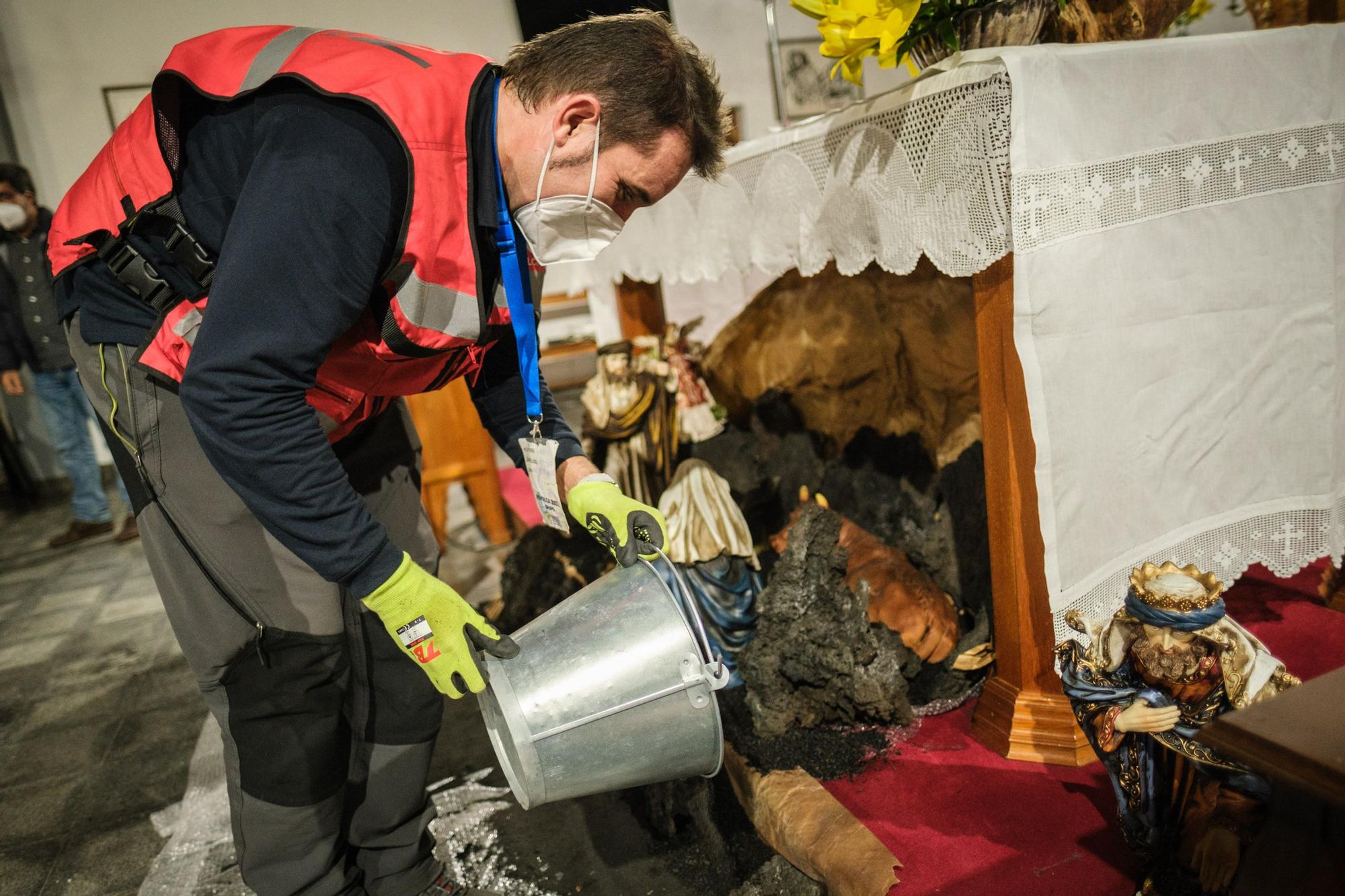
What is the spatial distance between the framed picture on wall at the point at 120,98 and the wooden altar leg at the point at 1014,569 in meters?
6.15

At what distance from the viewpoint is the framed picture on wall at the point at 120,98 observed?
5.84 m

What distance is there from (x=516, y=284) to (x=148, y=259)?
1.80ft

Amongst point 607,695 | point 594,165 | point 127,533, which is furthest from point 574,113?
point 127,533

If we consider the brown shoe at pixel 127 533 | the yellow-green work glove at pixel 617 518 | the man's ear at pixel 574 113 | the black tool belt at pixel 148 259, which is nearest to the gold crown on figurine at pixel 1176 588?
the yellow-green work glove at pixel 617 518

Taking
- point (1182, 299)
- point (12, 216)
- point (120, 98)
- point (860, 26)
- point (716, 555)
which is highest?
point (120, 98)

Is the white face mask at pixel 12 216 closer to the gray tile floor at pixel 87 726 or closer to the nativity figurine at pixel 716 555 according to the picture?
the gray tile floor at pixel 87 726

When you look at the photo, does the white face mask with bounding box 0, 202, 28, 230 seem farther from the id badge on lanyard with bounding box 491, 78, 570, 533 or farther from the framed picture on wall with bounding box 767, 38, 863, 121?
the framed picture on wall with bounding box 767, 38, 863, 121

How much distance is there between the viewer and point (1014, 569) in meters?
1.97

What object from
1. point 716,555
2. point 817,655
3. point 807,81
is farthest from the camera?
point 807,81

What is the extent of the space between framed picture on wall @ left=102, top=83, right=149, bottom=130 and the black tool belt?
18.5 feet

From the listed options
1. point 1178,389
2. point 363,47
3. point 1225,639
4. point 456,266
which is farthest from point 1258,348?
point 363,47

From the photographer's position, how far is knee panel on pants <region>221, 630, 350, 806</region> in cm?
150

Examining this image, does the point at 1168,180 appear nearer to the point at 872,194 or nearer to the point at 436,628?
the point at 872,194

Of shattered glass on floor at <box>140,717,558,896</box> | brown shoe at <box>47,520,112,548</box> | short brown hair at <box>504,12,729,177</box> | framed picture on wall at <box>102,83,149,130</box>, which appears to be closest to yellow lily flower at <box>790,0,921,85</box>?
short brown hair at <box>504,12,729,177</box>
